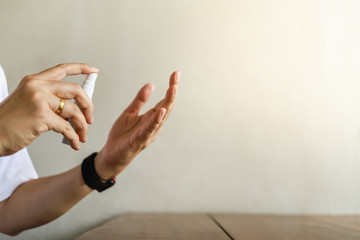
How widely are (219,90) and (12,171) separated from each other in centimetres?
87

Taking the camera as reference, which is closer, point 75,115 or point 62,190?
point 75,115

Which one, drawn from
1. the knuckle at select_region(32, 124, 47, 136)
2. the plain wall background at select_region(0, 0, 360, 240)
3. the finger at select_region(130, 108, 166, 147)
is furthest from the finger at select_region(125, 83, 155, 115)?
the plain wall background at select_region(0, 0, 360, 240)

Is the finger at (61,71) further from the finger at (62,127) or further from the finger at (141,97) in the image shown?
the finger at (141,97)

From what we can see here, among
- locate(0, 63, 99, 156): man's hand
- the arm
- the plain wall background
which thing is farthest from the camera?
the plain wall background

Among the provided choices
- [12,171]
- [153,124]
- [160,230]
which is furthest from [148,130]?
[12,171]

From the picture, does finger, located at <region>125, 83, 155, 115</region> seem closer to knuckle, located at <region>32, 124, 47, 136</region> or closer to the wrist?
the wrist

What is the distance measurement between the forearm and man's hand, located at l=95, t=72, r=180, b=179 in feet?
0.28

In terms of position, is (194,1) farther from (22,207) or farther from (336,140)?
(22,207)

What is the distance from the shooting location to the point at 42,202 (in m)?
0.92

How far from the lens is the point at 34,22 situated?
4.83 feet

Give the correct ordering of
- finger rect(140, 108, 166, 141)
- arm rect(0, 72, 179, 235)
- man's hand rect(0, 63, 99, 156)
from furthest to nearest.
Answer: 1. arm rect(0, 72, 179, 235)
2. finger rect(140, 108, 166, 141)
3. man's hand rect(0, 63, 99, 156)

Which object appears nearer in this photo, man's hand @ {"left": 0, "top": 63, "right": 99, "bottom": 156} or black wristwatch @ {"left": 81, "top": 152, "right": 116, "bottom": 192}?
man's hand @ {"left": 0, "top": 63, "right": 99, "bottom": 156}

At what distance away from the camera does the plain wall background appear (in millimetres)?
1416

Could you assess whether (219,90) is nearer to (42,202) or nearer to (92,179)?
(92,179)
